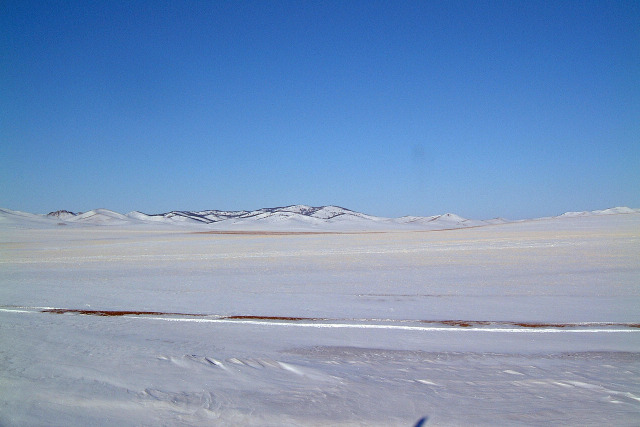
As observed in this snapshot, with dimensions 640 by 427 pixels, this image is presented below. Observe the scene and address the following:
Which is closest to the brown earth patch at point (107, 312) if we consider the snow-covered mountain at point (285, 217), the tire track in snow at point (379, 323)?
the tire track in snow at point (379, 323)

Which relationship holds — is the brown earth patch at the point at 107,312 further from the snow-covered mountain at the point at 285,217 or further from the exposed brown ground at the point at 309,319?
the snow-covered mountain at the point at 285,217

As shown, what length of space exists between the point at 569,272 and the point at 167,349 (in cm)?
1198

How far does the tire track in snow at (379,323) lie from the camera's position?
7348 mm

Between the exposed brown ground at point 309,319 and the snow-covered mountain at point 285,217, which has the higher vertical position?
the snow-covered mountain at point 285,217

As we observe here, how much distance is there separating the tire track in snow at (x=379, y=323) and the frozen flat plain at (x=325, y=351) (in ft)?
0.12

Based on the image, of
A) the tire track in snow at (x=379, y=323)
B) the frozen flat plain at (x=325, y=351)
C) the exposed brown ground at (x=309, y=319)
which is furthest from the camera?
the exposed brown ground at (x=309, y=319)

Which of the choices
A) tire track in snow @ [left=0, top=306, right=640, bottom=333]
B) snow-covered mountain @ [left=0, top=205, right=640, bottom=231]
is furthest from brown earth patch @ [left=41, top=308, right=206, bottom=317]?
snow-covered mountain @ [left=0, top=205, right=640, bottom=231]

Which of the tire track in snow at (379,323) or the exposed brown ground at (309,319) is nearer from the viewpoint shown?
the tire track in snow at (379,323)

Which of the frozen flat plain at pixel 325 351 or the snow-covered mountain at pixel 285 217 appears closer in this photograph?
the frozen flat plain at pixel 325 351

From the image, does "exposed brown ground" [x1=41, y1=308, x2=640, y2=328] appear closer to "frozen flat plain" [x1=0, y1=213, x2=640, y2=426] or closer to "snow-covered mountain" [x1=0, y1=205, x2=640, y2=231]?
"frozen flat plain" [x1=0, y1=213, x2=640, y2=426]

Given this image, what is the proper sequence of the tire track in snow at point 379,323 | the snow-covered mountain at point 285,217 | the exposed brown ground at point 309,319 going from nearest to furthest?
1. the tire track in snow at point 379,323
2. the exposed brown ground at point 309,319
3. the snow-covered mountain at point 285,217

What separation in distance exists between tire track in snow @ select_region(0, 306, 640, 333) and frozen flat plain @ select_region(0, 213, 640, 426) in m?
0.04

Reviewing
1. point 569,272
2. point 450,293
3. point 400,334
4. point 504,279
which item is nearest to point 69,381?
point 400,334

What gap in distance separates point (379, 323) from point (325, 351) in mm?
1882
